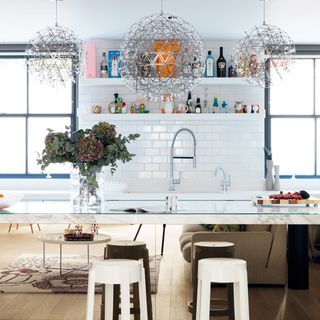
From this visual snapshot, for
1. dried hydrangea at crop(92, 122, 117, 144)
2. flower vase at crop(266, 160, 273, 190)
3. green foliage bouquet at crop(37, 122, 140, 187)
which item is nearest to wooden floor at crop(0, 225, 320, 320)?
green foliage bouquet at crop(37, 122, 140, 187)

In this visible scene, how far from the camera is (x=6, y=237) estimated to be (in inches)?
178

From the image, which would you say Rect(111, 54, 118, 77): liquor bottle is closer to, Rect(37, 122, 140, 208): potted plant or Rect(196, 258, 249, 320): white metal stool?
Rect(37, 122, 140, 208): potted plant

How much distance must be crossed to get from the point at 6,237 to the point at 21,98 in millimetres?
5148

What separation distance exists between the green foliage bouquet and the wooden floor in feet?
1.23

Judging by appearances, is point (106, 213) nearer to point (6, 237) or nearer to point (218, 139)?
point (6, 237)

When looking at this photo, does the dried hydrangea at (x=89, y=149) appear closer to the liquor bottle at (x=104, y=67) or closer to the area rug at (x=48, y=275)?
the area rug at (x=48, y=275)

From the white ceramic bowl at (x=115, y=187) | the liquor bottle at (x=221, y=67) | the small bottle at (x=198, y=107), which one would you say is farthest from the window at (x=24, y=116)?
the liquor bottle at (x=221, y=67)

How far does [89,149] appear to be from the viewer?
3754 millimetres

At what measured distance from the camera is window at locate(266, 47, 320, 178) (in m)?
9.16

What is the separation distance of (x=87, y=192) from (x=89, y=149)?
0.82 feet

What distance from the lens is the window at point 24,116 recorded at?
9.34m

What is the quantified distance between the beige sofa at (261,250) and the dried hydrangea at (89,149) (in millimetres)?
1600

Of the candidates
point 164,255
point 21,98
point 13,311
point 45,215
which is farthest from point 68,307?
point 21,98

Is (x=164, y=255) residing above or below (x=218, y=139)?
below
